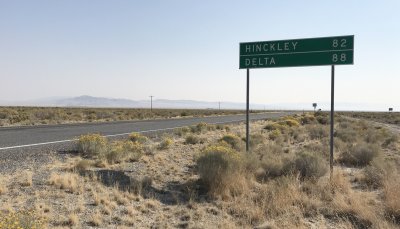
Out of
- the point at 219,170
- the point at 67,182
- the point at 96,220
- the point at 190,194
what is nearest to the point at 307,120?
the point at 219,170

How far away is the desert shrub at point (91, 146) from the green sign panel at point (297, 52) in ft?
18.5

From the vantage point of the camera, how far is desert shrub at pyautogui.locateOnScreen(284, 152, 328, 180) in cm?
1049

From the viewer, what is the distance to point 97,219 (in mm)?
6488

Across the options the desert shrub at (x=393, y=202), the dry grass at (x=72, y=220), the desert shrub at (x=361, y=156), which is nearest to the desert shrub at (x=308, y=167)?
the desert shrub at (x=393, y=202)

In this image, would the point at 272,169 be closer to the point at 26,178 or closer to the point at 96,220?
the point at 96,220

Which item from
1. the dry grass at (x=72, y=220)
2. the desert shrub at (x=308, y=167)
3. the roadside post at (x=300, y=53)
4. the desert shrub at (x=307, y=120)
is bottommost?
the desert shrub at (x=307, y=120)

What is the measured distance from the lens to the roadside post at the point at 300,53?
1066 cm

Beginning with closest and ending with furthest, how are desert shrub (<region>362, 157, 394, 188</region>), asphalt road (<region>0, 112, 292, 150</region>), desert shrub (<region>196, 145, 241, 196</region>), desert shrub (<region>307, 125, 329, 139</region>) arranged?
desert shrub (<region>196, 145, 241, 196</region>) → desert shrub (<region>362, 157, 394, 188</region>) → asphalt road (<region>0, 112, 292, 150</region>) → desert shrub (<region>307, 125, 329, 139</region>)

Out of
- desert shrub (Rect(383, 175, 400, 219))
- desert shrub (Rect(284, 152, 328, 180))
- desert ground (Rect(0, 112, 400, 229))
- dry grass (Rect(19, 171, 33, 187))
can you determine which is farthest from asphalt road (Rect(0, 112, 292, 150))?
desert shrub (Rect(383, 175, 400, 219))

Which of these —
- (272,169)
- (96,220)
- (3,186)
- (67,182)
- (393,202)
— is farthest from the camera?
(272,169)

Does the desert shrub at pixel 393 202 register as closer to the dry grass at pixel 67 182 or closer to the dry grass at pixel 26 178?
the dry grass at pixel 67 182

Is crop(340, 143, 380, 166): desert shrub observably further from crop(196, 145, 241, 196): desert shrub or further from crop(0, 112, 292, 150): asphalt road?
crop(0, 112, 292, 150): asphalt road

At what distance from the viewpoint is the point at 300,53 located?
1166cm

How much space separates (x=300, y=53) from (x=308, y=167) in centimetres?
359
